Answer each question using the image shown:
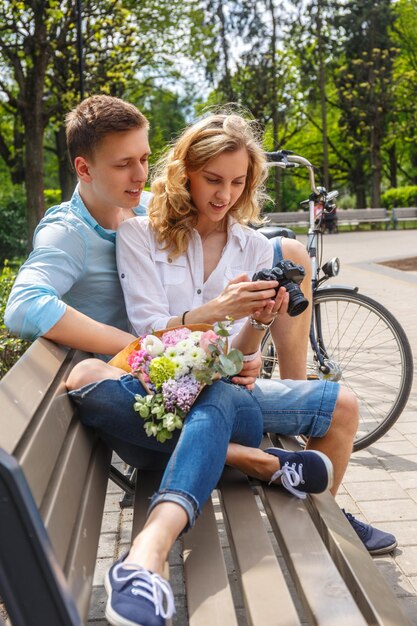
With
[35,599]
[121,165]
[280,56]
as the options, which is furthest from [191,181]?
[280,56]

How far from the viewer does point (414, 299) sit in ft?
35.0

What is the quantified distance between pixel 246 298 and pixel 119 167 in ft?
2.80

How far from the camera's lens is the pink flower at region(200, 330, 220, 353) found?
2.46 meters

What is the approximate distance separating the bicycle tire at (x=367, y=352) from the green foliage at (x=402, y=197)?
3404 cm

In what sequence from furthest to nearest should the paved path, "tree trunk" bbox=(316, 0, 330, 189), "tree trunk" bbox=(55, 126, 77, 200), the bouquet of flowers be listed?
"tree trunk" bbox=(316, 0, 330, 189) < "tree trunk" bbox=(55, 126, 77, 200) < the paved path < the bouquet of flowers

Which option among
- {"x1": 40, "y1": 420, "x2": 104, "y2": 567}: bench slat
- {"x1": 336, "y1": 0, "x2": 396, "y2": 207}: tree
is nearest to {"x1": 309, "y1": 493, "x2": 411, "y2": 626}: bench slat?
{"x1": 40, "y1": 420, "x2": 104, "y2": 567}: bench slat

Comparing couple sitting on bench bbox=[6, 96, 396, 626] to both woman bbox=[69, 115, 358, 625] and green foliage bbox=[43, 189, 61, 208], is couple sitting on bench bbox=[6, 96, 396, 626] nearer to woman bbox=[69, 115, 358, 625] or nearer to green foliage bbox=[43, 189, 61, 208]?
woman bbox=[69, 115, 358, 625]

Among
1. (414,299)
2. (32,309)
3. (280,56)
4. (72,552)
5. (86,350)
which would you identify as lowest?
(414,299)

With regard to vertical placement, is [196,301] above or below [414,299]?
above

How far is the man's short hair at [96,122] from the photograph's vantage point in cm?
306

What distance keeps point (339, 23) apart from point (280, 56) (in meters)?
3.30

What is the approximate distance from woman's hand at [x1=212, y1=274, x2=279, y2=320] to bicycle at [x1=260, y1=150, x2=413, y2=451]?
1.59 meters

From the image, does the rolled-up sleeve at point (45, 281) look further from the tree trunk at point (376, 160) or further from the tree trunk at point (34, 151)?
the tree trunk at point (376, 160)

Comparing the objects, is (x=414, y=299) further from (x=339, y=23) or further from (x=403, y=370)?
(x=339, y=23)
